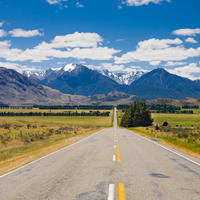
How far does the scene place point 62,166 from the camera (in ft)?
36.6

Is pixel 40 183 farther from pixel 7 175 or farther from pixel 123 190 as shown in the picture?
pixel 123 190

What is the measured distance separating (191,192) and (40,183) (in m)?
5.51

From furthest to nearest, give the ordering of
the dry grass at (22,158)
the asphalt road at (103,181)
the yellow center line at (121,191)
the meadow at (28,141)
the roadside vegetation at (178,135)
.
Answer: the roadside vegetation at (178,135)
the meadow at (28,141)
the dry grass at (22,158)
the asphalt road at (103,181)
the yellow center line at (121,191)

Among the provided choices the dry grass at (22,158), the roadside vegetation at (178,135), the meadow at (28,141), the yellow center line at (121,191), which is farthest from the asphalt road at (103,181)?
the roadside vegetation at (178,135)

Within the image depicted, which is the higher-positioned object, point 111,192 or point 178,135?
point 111,192

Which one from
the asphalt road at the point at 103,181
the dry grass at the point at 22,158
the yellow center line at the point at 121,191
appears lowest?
the dry grass at the point at 22,158

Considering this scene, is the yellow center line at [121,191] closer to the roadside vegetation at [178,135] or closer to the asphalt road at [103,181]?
the asphalt road at [103,181]

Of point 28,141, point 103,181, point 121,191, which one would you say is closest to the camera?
point 121,191

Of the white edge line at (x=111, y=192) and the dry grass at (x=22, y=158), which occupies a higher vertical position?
the white edge line at (x=111, y=192)

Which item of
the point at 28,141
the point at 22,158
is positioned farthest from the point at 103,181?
the point at 28,141

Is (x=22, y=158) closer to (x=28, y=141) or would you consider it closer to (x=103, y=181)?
(x=103, y=181)

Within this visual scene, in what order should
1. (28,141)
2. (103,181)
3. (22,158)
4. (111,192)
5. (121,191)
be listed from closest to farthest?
(111,192)
(121,191)
(103,181)
(22,158)
(28,141)

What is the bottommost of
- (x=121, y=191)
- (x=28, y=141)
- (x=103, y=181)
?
(x=28, y=141)

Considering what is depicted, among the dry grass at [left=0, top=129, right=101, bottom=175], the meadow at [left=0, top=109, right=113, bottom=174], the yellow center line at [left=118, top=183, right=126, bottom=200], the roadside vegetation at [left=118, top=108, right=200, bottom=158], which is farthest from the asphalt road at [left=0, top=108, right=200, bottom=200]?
the roadside vegetation at [left=118, top=108, right=200, bottom=158]
